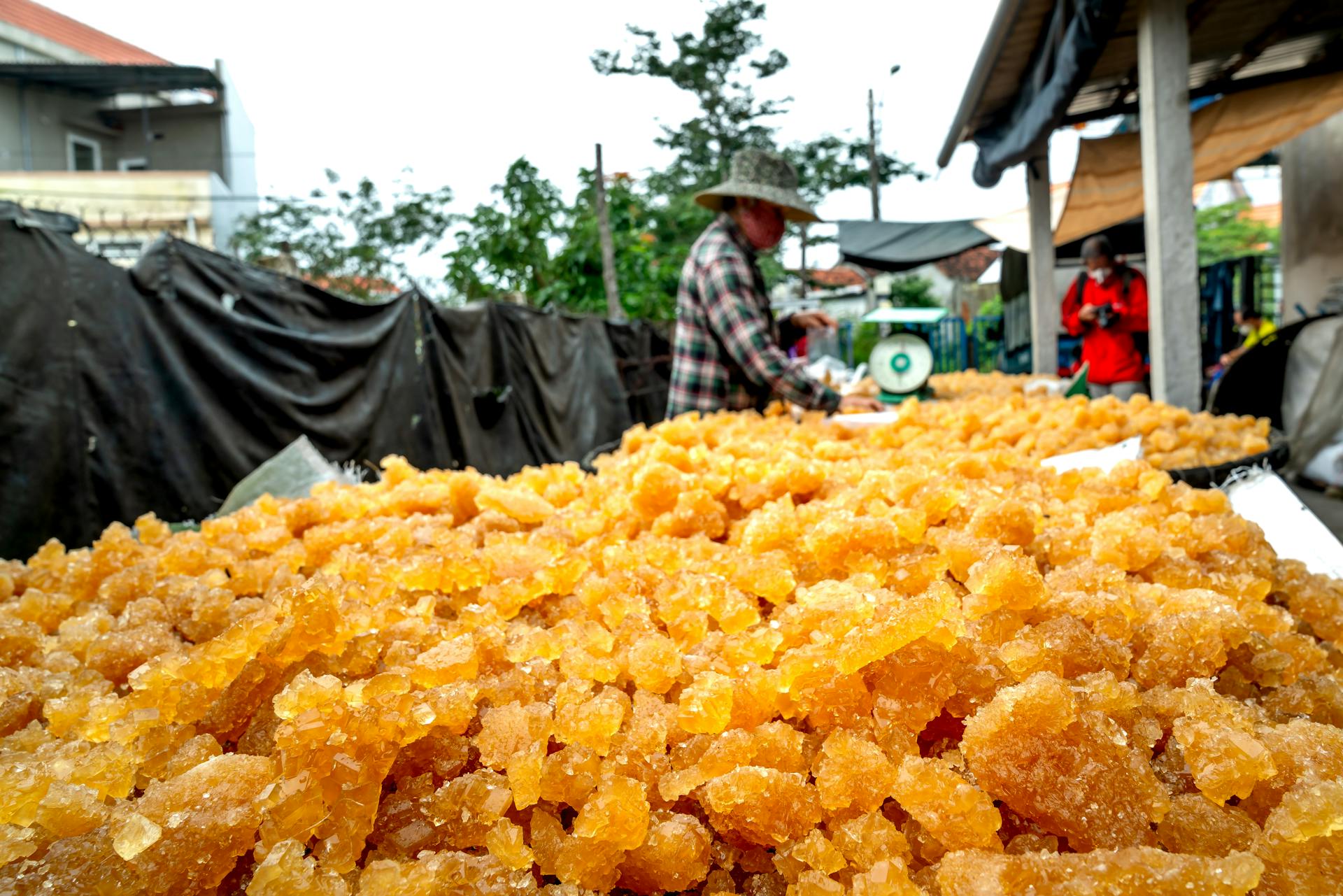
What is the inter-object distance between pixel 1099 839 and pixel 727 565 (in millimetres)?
483

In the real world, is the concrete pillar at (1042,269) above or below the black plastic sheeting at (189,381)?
above

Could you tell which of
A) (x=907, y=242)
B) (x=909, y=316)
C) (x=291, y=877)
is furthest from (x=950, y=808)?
(x=907, y=242)

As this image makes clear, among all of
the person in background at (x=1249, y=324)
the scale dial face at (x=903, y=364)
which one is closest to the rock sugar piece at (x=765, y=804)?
the scale dial face at (x=903, y=364)

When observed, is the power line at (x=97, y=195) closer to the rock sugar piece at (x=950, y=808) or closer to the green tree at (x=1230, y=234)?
the rock sugar piece at (x=950, y=808)

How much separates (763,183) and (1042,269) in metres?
4.79

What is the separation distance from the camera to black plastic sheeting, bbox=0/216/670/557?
8.87 feet

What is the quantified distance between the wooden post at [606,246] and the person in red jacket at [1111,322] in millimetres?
5414

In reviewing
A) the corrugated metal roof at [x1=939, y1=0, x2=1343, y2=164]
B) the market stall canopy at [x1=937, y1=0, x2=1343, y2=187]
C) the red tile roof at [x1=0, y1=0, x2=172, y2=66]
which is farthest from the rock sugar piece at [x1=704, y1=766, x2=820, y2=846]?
the red tile roof at [x1=0, y1=0, x2=172, y2=66]

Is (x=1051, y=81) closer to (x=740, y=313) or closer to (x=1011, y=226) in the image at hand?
(x=740, y=313)

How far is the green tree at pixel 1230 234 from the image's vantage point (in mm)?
18438

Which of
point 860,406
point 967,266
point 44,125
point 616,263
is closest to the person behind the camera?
point 860,406

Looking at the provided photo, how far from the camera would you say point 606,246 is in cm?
934

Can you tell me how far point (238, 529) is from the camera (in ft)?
4.32

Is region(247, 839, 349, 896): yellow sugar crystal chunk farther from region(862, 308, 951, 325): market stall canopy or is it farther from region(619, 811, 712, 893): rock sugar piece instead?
region(862, 308, 951, 325): market stall canopy
